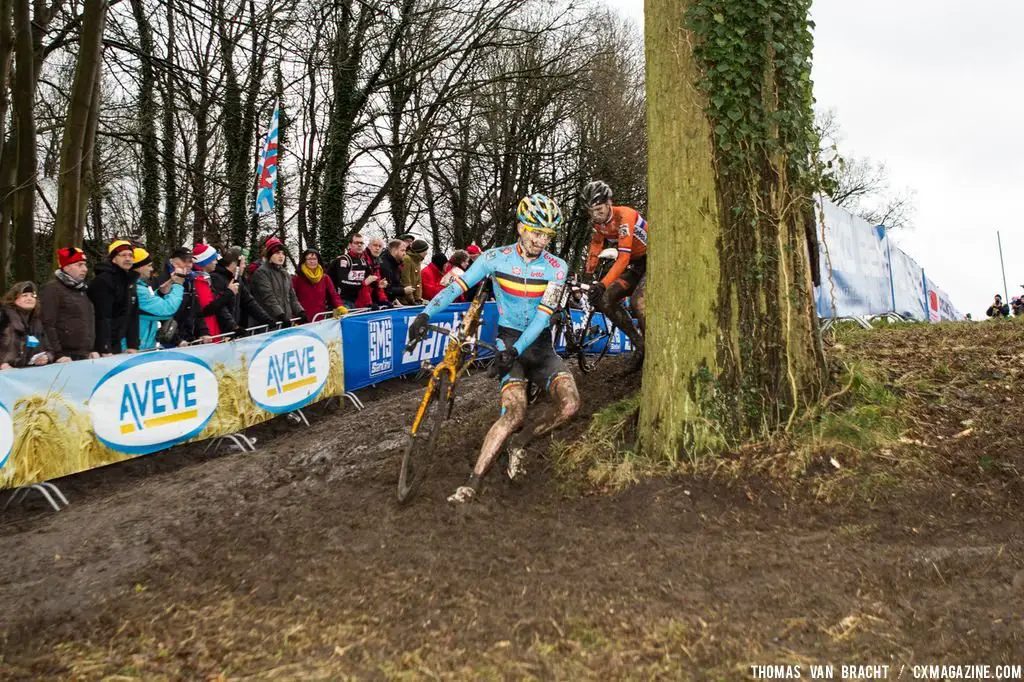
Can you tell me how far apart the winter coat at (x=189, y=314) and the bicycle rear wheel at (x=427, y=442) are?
15.0 feet

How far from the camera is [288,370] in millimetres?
10062

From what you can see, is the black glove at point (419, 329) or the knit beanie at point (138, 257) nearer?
the black glove at point (419, 329)

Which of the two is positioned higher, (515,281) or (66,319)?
(66,319)

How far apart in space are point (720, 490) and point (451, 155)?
64.1 feet

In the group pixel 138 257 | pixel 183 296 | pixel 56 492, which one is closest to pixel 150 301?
pixel 138 257

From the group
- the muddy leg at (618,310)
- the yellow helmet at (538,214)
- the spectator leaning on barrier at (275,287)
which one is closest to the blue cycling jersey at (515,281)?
the yellow helmet at (538,214)

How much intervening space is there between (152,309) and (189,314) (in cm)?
98

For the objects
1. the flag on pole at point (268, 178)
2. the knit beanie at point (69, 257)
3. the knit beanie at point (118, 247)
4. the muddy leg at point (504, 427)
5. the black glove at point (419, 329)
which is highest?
the flag on pole at point (268, 178)

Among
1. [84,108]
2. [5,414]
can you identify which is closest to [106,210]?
[84,108]

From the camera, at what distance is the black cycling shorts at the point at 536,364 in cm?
662

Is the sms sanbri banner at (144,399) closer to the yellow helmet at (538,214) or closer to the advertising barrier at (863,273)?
the yellow helmet at (538,214)

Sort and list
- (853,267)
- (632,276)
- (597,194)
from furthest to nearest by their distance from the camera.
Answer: (853,267) → (632,276) → (597,194)

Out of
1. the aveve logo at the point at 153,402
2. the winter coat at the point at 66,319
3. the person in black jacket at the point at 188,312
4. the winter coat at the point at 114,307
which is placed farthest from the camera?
the person in black jacket at the point at 188,312

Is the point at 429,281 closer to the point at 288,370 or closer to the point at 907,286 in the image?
the point at 288,370
